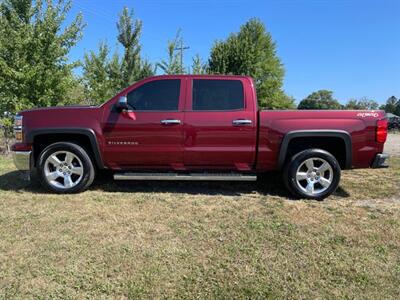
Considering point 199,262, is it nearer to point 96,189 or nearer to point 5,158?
point 96,189

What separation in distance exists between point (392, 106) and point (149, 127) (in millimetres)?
97586

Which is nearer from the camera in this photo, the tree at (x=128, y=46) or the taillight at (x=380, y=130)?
the taillight at (x=380, y=130)

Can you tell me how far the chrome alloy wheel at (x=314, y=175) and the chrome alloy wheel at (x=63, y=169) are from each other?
333 centimetres

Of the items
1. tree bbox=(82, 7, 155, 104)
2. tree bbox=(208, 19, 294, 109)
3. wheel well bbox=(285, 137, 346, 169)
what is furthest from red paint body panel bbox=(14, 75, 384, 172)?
tree bbox=(208, 19, 294, 109)

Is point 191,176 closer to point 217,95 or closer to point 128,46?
point 217,95

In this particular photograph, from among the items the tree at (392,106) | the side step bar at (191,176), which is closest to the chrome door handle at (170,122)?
the side step bar at (191,176)

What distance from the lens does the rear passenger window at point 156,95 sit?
18.6 ft

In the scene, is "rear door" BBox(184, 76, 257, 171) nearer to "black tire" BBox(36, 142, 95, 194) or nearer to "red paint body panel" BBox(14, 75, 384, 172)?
"red paint body panel" BBox(14, 75, 384, 172)

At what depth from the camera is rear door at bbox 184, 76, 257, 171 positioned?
5.53 meters

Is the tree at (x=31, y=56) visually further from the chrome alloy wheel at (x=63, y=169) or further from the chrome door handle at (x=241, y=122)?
the chrome door handle at (x=241, y=122)

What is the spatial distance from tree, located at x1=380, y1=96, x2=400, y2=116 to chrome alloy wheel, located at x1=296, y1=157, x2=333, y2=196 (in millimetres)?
89448

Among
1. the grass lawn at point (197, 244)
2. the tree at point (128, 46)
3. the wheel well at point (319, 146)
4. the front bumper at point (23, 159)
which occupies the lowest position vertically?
the grass lawn at point (197, 244)

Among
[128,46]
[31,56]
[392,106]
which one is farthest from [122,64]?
[392,106]

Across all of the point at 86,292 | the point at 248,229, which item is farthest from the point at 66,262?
the point at 248,229
